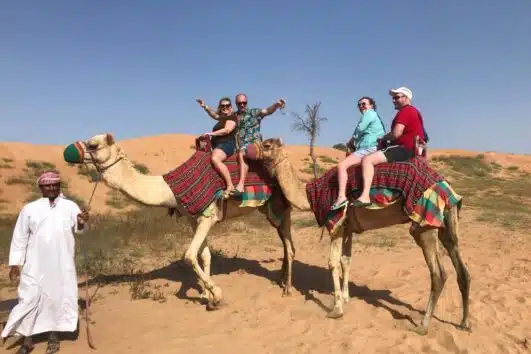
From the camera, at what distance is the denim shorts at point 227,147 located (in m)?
6.31

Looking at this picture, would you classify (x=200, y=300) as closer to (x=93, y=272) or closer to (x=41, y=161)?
(x=93, y=272)

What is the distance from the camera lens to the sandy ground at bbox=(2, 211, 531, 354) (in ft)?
15.2

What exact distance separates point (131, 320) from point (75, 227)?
60.6 inches

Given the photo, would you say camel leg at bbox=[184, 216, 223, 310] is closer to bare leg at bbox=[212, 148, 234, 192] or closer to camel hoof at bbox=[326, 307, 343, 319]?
bare leg at bbox=[212, 148, 234, 192]

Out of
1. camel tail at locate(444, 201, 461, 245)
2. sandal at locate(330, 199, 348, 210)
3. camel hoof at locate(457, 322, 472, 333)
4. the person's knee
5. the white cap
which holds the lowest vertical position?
camel hoof at locate(457, 322, 472, 333)

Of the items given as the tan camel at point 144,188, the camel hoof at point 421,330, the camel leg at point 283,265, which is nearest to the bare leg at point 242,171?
the tan camel at point 144,188

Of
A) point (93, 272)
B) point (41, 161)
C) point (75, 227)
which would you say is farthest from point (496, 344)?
point (41, 161)

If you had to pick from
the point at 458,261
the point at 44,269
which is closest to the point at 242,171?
the point at 44,269

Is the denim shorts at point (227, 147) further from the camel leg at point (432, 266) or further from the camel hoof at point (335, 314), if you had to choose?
the camel leg at point (432, 266)

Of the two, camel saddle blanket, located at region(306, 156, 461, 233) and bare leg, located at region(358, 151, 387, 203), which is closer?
camel saddle blanket, located at region(306, 156, 461, 233)

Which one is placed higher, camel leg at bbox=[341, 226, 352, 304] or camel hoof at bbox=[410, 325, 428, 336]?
camel leg at bbox=[341, 226, 352, 304]

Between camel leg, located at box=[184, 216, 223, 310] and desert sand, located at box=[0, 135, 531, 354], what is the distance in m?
0.19

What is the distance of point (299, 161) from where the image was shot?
40.7 meters

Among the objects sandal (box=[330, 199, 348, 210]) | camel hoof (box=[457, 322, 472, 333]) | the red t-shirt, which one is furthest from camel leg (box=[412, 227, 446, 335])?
the red t-shirt
